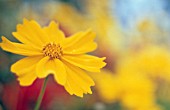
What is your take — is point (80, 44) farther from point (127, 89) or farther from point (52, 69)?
point (127, 89)

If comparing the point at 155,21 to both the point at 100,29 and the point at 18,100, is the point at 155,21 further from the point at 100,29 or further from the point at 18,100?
the point at 18,100

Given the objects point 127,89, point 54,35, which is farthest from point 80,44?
point 127,89

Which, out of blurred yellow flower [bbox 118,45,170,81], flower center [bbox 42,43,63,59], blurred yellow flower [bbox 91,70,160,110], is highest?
blurred yellow flower [bbox 118,45,170,81]

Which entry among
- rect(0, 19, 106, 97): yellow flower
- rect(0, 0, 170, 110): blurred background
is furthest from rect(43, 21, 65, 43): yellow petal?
rect(0, 0, 170, 110): blurred background

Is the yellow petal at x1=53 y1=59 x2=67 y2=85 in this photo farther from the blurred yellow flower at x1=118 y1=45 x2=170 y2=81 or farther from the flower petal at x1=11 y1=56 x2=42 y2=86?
the blurred yellow flower at x1=118 y1=45 x2=170 y2=81

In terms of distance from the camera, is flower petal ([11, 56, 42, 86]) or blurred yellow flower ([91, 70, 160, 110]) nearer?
flower petal ([11, 56, 42, 86])

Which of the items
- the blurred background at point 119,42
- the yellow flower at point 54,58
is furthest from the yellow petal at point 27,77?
the blurred background at point 119,42

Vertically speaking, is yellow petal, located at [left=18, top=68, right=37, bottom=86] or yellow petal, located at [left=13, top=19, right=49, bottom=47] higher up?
yellow petal, located at [left=13, top=19, right=49, bottom=47]

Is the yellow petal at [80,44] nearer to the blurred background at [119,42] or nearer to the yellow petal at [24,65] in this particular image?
the yellow petal at [24,65]
